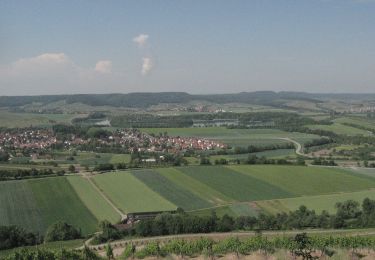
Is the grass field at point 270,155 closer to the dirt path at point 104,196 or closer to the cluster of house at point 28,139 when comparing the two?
the dirt path at point 104,196

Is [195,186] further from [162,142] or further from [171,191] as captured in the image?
[162,142]

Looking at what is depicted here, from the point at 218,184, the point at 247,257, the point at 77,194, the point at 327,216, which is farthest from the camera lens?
the point at 218,184

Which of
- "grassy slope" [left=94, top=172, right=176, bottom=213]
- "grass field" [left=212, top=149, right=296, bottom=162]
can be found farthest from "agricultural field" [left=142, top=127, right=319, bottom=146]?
"grassy slope" [left=94, top=172, right=176, bottom=213]

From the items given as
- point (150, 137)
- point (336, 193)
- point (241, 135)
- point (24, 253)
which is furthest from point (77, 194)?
point (241, 135)

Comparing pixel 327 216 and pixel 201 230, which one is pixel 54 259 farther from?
pixel 327 216

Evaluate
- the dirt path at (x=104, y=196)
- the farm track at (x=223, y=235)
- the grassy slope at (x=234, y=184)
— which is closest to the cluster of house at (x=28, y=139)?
the dirt path at (x=104, y=196)

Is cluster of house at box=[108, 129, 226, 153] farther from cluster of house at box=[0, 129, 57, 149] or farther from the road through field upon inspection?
the road through field

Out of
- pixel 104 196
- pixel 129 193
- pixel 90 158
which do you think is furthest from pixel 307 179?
pixel 90 158
